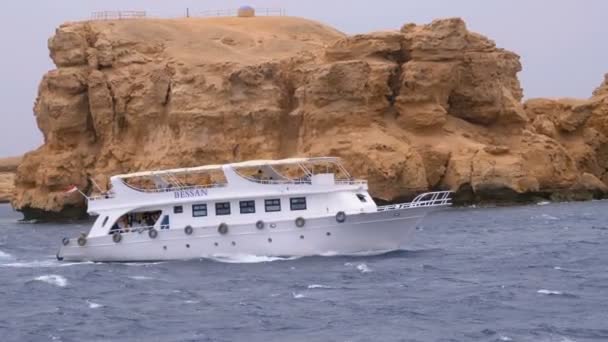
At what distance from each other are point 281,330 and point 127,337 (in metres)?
3.55

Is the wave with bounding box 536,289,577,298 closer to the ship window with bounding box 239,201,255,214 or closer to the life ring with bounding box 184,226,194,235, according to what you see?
the ship window with bounding box 239,201,255,214

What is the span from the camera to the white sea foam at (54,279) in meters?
40.5

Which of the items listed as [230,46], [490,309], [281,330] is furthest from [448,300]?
[230,46]

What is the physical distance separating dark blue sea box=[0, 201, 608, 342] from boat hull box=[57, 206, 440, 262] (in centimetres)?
54

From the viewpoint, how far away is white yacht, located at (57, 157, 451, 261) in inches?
1722

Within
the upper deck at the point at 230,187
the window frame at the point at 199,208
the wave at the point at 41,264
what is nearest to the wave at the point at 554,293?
the upper deck at the point at 230,187

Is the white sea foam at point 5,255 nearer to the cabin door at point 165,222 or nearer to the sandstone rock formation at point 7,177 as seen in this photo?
the cabin door at point 165,222

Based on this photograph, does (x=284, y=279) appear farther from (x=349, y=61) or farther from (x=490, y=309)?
(x=349, y=61)

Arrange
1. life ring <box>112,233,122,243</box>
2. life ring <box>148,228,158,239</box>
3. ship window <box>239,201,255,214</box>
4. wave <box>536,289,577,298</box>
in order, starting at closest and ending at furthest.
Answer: wave <box>536,289,577,298</box>, ship window <box>239,201,255,214</box>, life ring <box>148,228,158,239</box>, life ring <box>112,233,122,243</box>

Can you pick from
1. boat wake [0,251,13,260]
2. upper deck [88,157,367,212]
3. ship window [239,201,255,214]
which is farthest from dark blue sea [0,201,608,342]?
upper deck [88,157,367,212]

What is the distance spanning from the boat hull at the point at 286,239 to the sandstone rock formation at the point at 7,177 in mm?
105956

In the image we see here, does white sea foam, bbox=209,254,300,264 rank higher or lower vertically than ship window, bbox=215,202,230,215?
lower

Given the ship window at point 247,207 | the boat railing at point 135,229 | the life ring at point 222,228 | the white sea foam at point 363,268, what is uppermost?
the ship window at point 247,207

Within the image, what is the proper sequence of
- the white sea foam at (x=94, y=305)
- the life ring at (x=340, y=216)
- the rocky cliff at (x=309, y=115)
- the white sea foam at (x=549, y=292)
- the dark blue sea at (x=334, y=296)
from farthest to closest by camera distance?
1. the rocky cliff at (x=309, y=115)
2. the life ring at (x=340, y=216)
3. the white sea foam at (x=94, y=305)
4. the white sea foam at (x=549, y=292)
5. the dark blue sea at (x=334, y=296)
